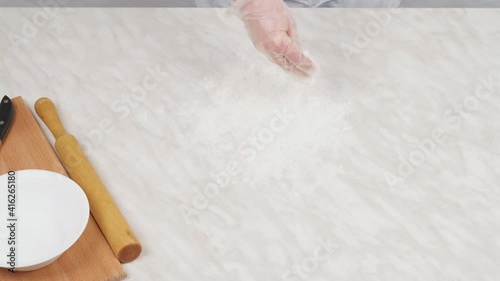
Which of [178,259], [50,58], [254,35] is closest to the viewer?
[178,259]

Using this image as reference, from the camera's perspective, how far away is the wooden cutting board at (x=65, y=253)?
0.77 m

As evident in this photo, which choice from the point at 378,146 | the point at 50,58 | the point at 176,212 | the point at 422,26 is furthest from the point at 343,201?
the point at 50,58

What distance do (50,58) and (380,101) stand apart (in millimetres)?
527

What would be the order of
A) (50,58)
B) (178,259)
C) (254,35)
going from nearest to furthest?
1. (178,259)
2. (254,35)
3. (50,58)

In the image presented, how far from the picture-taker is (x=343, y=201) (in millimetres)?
871

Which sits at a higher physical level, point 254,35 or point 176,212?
point 254,35

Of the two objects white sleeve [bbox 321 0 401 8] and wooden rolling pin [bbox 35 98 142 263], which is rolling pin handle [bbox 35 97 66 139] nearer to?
wooden rolling pin [bbox 35 98 142 263]

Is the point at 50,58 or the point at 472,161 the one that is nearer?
the point at 472,161

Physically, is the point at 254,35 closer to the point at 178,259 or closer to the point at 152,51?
the point at 152,51

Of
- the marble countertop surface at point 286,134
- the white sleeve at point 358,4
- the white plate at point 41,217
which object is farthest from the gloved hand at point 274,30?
the white plate at point 41,217

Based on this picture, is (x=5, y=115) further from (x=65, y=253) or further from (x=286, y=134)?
(x=286, y=134)

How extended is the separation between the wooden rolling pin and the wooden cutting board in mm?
12

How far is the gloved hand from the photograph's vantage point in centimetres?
89

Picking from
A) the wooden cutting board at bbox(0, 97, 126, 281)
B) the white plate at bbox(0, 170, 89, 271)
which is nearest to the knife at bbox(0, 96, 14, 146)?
the wooden cutting board at bbox(0, 97, 126, 281)
